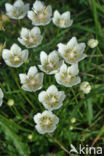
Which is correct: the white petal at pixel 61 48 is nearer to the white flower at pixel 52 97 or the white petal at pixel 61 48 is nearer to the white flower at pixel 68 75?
the white flower at pixel 68 75

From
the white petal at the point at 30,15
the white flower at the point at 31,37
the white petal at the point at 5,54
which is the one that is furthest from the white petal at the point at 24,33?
the white petal at the point at 5,54

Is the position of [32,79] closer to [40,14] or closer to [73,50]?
[73,50]

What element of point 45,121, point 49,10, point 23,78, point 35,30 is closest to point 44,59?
point 23,78

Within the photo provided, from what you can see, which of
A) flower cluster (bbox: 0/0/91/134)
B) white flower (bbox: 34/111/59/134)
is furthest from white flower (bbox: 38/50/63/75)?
white flower (bbox: 34/111/59/134)

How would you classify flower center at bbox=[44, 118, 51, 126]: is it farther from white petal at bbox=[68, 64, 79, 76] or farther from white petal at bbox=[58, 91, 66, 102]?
white petal at bbox=[68, 64, 79, 76]

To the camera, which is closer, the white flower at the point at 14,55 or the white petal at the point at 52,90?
the white petal at the point at 52,90

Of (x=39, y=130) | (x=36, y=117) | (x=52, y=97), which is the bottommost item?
(x=39, y=130)
